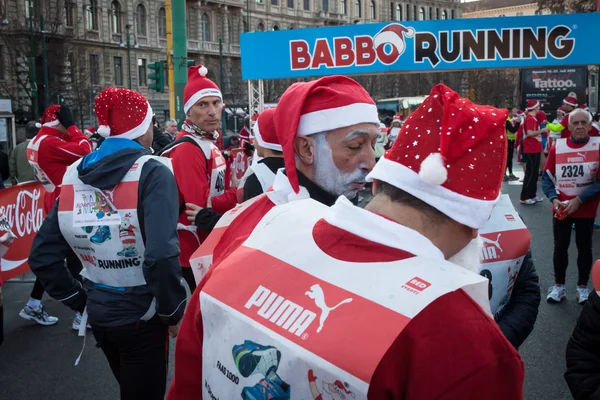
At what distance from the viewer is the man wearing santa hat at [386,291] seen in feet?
3.54

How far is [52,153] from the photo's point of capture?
637cm

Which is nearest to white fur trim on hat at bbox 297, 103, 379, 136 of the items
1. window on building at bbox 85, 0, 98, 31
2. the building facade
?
the building facade

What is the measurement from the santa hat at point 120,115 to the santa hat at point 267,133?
0.70 m

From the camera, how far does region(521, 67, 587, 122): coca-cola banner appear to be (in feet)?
101

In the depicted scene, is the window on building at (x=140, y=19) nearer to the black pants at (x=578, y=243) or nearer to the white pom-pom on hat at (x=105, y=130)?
the black pants at (x=578, y=243)

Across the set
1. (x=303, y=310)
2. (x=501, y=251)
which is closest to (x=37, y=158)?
(x=501, y=251)

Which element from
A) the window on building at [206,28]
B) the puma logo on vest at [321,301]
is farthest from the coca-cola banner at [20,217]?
the window on building at [206,28]

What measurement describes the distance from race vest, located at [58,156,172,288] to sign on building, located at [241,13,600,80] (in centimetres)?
1511

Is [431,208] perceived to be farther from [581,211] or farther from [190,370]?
[581,211]

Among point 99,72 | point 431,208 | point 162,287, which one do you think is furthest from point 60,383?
point 99,72

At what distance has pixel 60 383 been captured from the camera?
4.75 metres

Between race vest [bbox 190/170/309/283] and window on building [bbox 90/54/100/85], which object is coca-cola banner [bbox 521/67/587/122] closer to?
race vest [bbox 190/170/309/283]

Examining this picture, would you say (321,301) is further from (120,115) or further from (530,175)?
(530,175)

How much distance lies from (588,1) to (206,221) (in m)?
32.0
